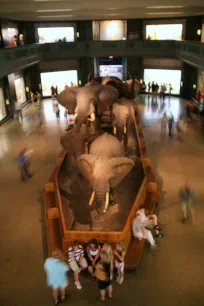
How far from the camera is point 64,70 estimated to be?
101 ft

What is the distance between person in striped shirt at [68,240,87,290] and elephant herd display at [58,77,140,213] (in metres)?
1.25

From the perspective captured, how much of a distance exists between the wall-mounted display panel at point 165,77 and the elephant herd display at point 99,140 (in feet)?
48.2

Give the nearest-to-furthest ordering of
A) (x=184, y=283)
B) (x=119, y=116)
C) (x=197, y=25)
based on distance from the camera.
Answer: (x=184, y=283), (x=119, y=116), (x=197, y=25)

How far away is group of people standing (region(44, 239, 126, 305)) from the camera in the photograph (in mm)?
6062

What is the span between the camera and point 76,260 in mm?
6777

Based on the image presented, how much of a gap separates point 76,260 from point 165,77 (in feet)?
86.4

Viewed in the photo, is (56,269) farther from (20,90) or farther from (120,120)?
(20,90)

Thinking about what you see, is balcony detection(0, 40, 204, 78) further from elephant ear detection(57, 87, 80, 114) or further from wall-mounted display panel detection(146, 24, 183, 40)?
elephant ear detection(57, 87, 80, 114)

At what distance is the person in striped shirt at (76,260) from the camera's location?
6679 mm

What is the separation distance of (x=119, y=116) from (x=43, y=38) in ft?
67.1

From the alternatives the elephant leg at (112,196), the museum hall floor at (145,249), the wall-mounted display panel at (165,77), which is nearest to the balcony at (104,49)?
the wall-mounted display panel at (165,77)

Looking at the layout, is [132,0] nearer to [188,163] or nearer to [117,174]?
[188,163]

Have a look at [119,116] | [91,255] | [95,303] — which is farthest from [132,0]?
[95,303]

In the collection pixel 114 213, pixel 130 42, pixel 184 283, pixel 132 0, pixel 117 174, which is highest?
pixel 132 0
